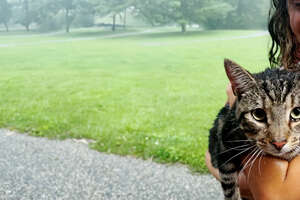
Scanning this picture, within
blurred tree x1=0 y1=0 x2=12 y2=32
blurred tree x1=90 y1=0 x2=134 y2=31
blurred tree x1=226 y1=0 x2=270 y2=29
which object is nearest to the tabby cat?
blurred tree x1=0 y1=0 x2=12 y2=32

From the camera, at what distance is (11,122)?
586cm

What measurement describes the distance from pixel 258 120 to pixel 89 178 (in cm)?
272

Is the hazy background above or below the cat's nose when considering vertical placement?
below

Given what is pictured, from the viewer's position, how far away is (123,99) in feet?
24.2

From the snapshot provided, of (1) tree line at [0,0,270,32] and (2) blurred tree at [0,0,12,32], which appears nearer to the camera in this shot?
(2) blurred tree at [0,0,12,32]

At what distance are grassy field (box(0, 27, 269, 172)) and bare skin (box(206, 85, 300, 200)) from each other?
2.34m

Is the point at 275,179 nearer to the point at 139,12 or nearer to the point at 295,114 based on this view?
the point at 295,114

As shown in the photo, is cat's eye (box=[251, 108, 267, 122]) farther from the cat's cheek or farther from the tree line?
the tree line

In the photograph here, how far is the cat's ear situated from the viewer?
5.35ft

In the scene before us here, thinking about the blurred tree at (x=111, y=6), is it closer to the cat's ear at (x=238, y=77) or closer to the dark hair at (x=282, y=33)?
the dark hair at (x=282, y=33)

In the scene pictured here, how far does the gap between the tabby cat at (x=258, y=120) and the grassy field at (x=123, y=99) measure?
2170 millimetres

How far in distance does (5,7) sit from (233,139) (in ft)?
53.1

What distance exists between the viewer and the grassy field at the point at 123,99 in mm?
4824

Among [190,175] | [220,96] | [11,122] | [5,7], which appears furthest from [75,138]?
[5,7]
